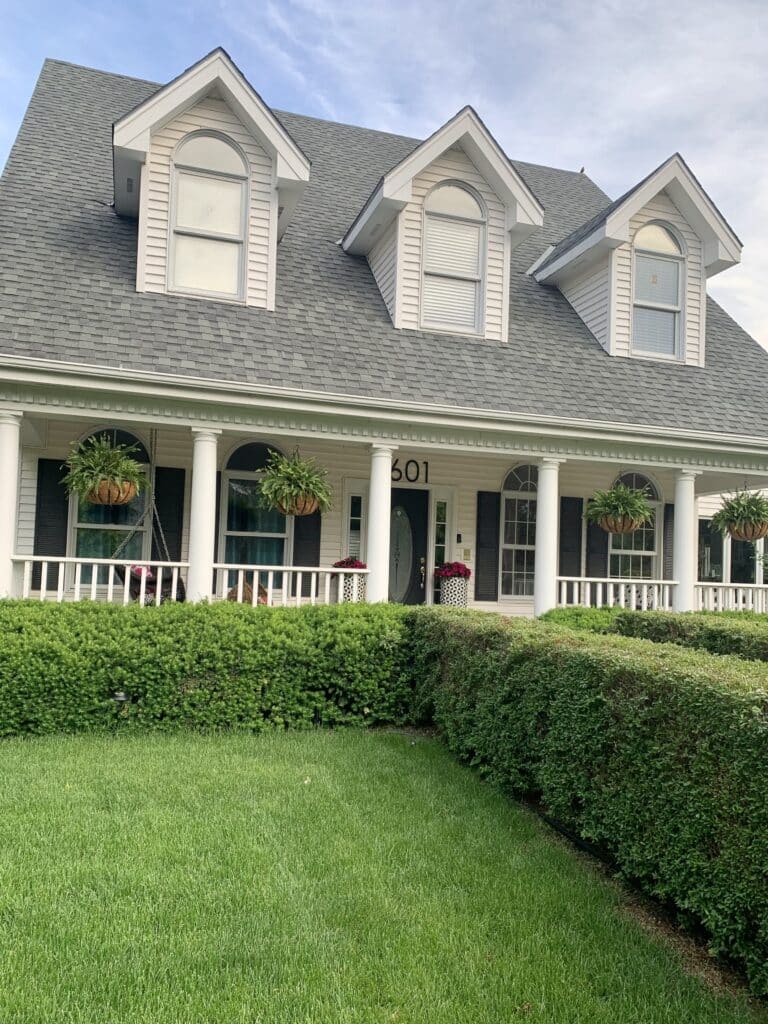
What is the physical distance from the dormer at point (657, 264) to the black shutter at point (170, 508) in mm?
6588

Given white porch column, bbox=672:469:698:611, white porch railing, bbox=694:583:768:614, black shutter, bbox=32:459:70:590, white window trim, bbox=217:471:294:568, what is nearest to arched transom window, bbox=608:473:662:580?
white porch railing, bbox=694:583:768:614

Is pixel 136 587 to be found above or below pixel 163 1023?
above

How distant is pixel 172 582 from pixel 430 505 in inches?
173

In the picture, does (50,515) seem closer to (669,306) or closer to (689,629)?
(689,629)

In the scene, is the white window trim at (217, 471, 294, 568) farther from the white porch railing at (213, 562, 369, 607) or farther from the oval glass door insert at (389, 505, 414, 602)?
the oval glass door insert at (389, 505, 414, 602)

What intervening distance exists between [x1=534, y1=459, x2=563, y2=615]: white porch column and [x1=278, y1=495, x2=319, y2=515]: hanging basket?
305 cm

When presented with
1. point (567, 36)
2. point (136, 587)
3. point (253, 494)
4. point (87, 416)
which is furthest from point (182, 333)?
point (567, 36)

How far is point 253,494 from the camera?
10.6 m

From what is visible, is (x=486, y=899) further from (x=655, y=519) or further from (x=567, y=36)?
(x=567, y=36)

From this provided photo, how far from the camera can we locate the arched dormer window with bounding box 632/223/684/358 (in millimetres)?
11609

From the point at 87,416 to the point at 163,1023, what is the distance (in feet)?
22.0

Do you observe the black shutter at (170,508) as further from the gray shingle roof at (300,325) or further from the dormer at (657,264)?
the dormer at (657,264)

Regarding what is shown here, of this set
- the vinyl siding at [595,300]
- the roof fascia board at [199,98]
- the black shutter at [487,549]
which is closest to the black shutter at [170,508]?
the roof fascia board at [199,98]

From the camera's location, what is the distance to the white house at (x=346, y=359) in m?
8.68
